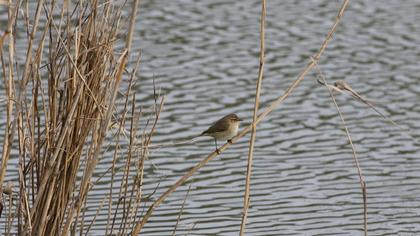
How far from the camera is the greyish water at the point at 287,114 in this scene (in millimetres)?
7930

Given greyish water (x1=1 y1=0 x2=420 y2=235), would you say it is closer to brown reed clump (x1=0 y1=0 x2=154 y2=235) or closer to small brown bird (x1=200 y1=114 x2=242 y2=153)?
small brown bird (x1=200 y1=114 x2=242 y2=153)

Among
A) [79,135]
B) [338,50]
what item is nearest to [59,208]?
[79,135]

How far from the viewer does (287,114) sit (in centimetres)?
1028

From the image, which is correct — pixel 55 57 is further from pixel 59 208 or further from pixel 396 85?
pixel 396 85

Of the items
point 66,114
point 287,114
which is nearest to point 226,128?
point 66,114

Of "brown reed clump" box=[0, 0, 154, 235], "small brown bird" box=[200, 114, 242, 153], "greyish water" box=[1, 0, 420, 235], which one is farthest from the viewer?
"greyish water" box=[1, 0, 420, 235]

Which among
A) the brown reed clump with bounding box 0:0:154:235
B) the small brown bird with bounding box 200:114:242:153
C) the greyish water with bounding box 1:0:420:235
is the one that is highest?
the brown reed clump with bounding box 0:0:154:235

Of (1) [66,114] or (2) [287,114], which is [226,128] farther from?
(2) [287,114]

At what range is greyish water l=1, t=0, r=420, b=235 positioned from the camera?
26.0ft

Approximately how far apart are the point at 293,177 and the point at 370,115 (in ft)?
6.10

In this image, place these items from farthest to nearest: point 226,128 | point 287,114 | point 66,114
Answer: point 287,114 → point 226,128 → point 66,114

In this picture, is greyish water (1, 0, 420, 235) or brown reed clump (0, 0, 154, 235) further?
greyish water (1, 0, 420, 235)

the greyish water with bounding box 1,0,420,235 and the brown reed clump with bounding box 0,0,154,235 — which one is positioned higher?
the brown reed clump with bounding box 0,0,154,235

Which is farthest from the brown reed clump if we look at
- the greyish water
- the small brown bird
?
the greyish water
